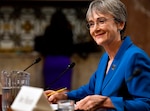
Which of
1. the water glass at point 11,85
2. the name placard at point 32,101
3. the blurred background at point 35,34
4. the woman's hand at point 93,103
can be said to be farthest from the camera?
the blurred background at point 35,34

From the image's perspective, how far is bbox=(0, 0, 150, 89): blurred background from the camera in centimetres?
528

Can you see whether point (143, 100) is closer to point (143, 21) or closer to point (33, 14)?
point (143, 21)

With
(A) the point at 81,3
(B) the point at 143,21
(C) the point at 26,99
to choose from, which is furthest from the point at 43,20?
(C) the point at 26,99

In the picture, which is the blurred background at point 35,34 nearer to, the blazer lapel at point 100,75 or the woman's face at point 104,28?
the blazer lapel at point 100,75

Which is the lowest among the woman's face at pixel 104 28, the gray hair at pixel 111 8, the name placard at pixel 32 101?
the name placard at pixel 32 101

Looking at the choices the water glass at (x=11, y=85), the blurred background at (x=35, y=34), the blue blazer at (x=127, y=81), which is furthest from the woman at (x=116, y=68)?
the blurred background at (x=35, y=34)

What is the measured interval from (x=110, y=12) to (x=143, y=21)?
253cm

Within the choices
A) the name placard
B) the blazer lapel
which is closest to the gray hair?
the blazer lapel

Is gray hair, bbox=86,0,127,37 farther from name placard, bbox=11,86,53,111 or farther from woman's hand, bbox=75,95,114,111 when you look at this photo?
name placard, bbox=11,86,53,111

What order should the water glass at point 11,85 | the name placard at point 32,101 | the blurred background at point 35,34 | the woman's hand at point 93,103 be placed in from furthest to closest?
the blurred background at point 35,34 → the water glass at point 11,85 → the woman's hand at point 93,103 → the name placard at point 32,101

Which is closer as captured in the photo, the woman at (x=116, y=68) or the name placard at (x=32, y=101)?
the name placard at (x=32, y=101)

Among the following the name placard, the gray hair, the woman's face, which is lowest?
the name placard

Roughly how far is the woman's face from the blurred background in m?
3.27

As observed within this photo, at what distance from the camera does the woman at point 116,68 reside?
5.53ft
